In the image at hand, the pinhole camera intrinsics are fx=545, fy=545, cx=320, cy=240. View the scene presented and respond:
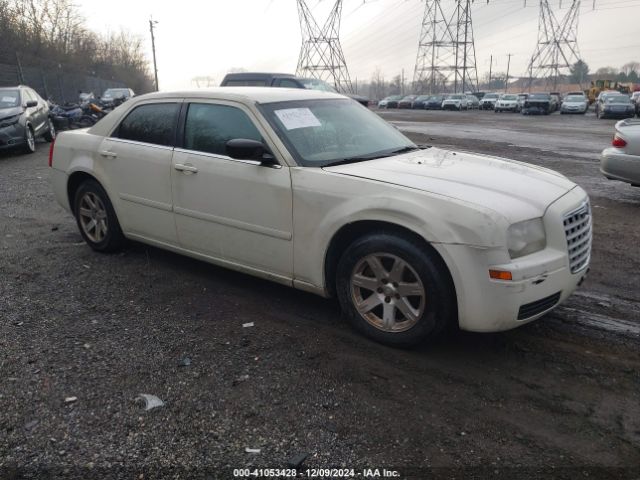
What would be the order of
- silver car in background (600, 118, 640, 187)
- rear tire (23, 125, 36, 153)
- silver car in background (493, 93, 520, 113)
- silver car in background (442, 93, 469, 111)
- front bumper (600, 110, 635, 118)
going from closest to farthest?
1. silver car in background (600, 118, 640, 187)
2. rear tire (23, 125, 36, 153)
3. front bumper (600, 110, 635, 118)
4. silver car in background (493, 93, 520, 113)
5. silver car in background (442, 93, 469, 111)

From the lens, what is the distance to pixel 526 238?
10.6 feet

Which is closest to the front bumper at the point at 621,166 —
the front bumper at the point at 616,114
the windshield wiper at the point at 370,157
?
the windshield wiper at the point at 370,157

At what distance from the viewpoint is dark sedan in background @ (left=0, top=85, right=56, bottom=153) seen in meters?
12.7

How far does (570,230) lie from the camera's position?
3439 mm

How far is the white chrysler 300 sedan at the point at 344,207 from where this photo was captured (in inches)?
125

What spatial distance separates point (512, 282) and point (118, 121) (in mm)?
3945

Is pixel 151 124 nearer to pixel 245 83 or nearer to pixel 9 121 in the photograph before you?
pixel 9 121

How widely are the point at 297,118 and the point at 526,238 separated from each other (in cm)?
197

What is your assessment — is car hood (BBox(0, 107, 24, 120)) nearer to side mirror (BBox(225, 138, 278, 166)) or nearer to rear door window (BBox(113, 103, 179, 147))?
rear door window (BBox(113, 103, 179, 147))

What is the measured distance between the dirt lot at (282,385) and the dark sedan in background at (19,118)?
30.9ft

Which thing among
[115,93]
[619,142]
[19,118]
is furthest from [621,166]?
[115,93]

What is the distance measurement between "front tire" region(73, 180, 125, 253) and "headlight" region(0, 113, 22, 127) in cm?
870

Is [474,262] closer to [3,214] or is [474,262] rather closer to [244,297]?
[244,297]

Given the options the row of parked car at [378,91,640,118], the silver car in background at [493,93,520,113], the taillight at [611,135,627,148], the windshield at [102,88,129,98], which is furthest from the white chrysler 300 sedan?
the silver car in background at [493,93,520,113]
